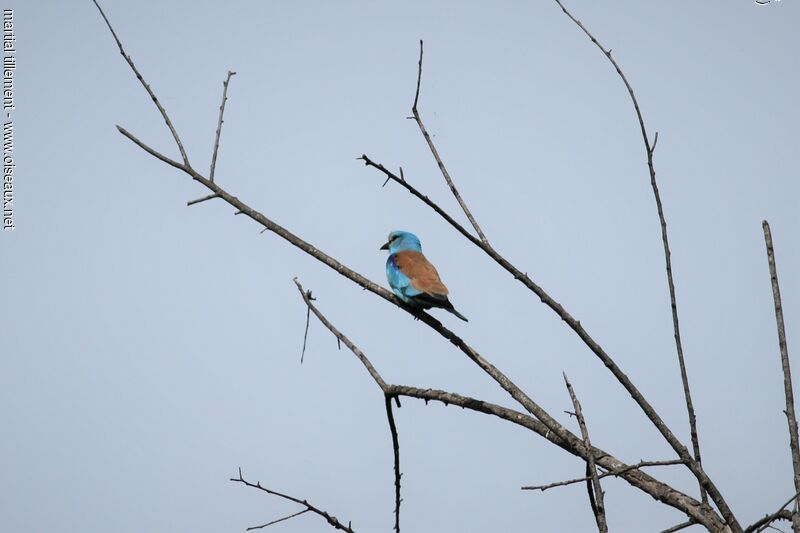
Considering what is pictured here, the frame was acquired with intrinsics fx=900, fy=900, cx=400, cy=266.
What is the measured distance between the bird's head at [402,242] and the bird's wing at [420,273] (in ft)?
1.96

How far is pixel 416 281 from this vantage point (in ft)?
22.0

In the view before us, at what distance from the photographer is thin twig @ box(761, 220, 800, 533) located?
3.05m

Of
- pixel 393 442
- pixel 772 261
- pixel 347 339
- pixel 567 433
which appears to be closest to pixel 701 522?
pixel 567 433

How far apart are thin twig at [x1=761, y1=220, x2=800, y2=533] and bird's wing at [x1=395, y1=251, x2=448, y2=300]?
3.37m

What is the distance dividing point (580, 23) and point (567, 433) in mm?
1652

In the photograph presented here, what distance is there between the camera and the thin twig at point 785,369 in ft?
10.0

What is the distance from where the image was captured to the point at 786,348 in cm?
321

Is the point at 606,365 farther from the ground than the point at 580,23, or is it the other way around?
the point at 580,23

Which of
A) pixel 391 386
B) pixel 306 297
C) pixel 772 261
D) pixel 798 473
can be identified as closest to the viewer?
pixel 798 473

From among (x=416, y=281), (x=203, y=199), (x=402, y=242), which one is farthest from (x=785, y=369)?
(x=402, y=242)

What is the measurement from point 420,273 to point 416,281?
0.57 feet

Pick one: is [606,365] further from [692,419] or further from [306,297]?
[306,297]

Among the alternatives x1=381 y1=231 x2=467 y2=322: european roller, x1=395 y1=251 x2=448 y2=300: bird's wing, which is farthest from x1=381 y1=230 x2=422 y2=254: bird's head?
x1=395 y1=251 x2=448 y2=300: bird's wing

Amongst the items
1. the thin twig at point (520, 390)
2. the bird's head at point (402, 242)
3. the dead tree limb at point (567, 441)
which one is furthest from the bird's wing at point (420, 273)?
the dead tree limb at point (567, 441)
